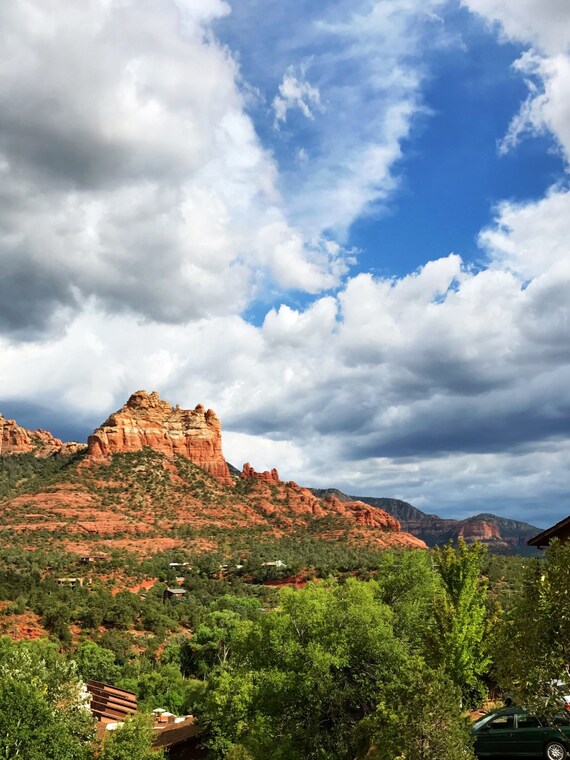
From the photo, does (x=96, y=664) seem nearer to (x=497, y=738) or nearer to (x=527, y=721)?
(x=497, y=738)

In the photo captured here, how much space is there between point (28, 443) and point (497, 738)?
177m

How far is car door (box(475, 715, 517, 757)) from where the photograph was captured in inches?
803

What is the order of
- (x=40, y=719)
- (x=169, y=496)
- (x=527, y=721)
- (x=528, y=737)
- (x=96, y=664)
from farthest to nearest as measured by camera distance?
(x=169, y=496)
(x=96, y=664)
(x=40, y=719)
(x=527, y=721)
(x=528, y=737)

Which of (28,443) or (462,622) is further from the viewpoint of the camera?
(28,443)

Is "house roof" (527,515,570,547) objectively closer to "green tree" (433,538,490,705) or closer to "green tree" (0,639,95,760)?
"green tree" (433,538,490,705)

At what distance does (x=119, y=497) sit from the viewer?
402 ft

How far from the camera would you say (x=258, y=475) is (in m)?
167

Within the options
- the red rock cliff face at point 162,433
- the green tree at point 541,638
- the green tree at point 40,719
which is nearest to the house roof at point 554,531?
the green tree at point 541,638

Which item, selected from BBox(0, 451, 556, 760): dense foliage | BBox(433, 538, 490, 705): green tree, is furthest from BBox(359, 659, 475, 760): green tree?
BBox(433, 538, 490, 705): green tree

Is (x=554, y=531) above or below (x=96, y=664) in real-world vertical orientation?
above

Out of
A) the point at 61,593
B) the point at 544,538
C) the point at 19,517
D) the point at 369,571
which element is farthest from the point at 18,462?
the point at 544,538

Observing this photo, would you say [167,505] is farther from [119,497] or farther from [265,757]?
[265,757]

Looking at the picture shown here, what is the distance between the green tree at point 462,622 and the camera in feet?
91.6

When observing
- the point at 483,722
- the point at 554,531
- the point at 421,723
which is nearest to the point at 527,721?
the point at 483,722
